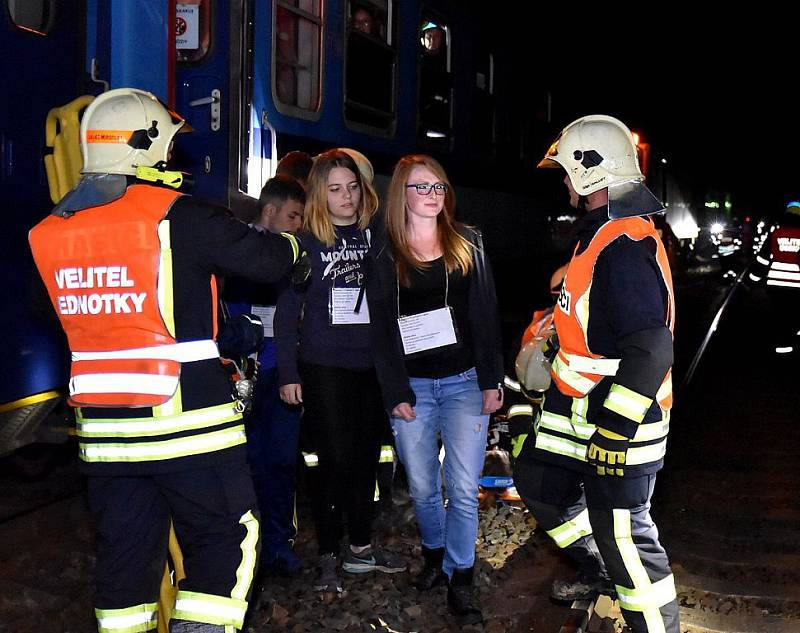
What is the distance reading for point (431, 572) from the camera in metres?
3.88

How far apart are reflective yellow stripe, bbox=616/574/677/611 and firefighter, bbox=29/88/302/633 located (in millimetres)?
1137

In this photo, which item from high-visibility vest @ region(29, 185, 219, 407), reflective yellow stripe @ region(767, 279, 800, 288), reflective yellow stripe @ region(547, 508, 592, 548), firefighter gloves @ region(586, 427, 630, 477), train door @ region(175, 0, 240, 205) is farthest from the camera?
reflective yellow stripe @ region(767, 279, 800, 288)

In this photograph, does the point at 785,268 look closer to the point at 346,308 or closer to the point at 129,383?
the point at 346,308

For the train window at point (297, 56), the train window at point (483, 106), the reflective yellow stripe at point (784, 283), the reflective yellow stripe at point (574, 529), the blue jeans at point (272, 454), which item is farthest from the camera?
the reflective yellow stripe at point (784, 283)

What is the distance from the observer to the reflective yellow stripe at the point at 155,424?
2.62 metres

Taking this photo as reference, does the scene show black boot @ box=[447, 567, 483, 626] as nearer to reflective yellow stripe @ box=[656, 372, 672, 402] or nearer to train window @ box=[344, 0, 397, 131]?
reflective yellow stripe @ box=[656, 372, 672, 402]

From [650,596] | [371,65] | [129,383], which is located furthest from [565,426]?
[371,65]

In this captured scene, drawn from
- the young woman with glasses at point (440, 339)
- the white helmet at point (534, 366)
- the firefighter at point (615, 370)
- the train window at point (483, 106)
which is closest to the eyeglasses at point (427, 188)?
the young woman with glasses at point (440, 339)

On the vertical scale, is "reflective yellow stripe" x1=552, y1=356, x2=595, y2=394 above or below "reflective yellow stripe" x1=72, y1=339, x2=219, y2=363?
below

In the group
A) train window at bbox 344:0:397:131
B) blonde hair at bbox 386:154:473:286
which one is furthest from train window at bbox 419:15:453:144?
blonde hair at bbox 386:154:473:286

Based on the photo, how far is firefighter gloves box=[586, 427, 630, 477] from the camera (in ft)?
9.14

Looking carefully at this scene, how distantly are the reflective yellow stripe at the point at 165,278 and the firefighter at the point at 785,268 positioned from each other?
1191 centimetres

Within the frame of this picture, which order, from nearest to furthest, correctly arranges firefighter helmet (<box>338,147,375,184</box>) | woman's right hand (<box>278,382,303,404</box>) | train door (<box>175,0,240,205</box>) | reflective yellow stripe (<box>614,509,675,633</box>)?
reflective yellow stripe (<box>614,509,675,633</box>)
woman's right hand (<box>278,382,303,404</box>)
firefighter helmet (<box>338,147,375,184</box>)
train door (<box>175,0,240,205</box>)

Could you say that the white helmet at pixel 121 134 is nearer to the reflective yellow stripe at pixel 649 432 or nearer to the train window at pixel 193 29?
the reflective yellow stripe at pixel 649 432
